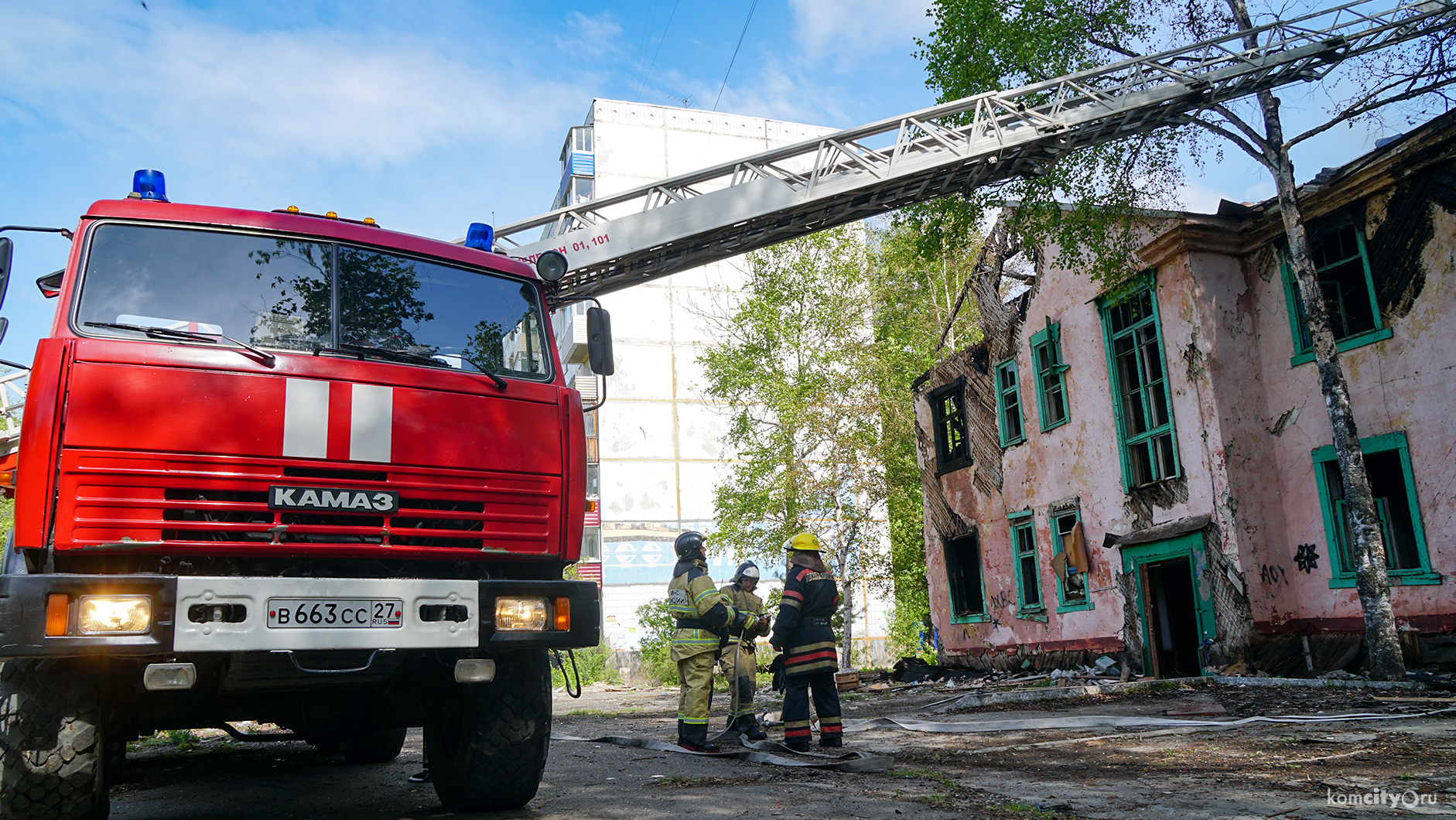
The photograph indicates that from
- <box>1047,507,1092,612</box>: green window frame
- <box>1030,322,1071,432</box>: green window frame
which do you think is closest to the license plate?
<box>1047,507,1092,612</box>: green window frame

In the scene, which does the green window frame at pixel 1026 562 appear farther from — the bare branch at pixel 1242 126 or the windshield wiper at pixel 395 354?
the windshield wiper at pixel 395 354

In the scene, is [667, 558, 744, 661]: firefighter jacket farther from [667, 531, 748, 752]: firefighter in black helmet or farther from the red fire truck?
the red fire truck

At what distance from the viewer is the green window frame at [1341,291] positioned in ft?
39.0

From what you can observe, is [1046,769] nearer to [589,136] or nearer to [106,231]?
[106,231]

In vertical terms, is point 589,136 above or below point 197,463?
Answer: above

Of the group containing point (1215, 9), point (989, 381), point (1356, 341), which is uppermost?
point (1215, 9)

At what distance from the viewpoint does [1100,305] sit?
15312 mm

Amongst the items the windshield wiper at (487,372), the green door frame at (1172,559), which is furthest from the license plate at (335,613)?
the green door frame at (1172,559)

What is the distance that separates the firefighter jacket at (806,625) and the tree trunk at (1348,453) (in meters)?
6.18

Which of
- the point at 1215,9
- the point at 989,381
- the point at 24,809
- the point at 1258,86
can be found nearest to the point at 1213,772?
the point at 24,809

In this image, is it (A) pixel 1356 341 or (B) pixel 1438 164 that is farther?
(A) pixel 1356 341

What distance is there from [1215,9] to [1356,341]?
445cm

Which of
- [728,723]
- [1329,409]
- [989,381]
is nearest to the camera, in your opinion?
[728,723]

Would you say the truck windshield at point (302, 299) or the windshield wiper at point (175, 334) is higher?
the truck windshield at point (302, 299)
